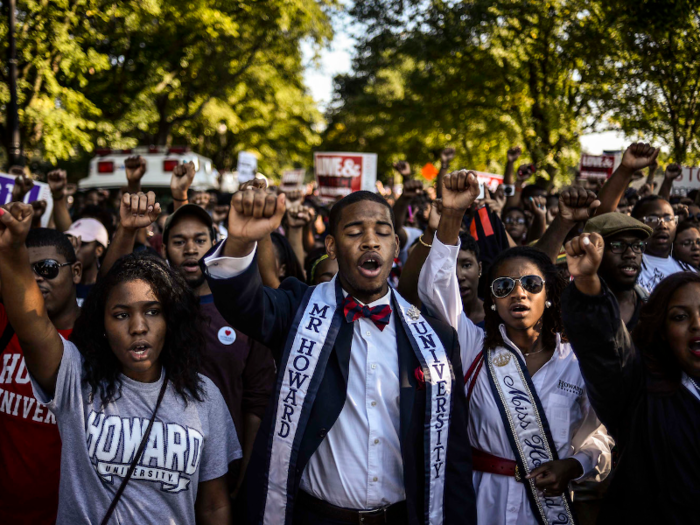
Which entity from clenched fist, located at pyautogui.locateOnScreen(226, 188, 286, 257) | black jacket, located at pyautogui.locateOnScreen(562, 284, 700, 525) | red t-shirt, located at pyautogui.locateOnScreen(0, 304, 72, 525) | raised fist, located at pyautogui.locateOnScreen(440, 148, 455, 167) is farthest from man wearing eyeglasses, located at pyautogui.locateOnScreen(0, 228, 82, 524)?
raised fist, located at pyautogui.locateOnScreen(440, 148, 455, 167)

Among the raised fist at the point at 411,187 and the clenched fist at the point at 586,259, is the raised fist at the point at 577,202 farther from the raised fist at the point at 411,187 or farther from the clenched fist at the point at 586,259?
the raised fist at the point at 411,187

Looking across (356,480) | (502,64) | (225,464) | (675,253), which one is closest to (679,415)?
(356,480)

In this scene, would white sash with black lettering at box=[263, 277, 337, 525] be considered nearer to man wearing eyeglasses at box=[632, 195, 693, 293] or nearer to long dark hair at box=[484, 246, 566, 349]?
long dark hair at box=[484, 246, 566, 349]

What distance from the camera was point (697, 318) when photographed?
2.48m

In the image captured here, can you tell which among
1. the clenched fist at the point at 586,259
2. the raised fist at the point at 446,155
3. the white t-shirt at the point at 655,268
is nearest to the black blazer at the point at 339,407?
the clenched fist at the point at 586,259

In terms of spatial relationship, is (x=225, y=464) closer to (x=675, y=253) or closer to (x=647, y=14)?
(x=675, y=253)

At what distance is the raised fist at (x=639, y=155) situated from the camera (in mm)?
3814

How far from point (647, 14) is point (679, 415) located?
8494mm

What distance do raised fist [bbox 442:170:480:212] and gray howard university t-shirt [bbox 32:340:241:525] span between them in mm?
1390

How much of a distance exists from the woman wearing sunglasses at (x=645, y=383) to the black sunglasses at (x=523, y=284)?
24.0 inches

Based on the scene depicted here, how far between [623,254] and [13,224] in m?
3.40

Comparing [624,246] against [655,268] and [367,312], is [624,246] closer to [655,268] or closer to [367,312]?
[655,268]

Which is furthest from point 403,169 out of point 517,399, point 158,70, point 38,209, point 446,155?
point 158,70

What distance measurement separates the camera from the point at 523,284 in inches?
123
